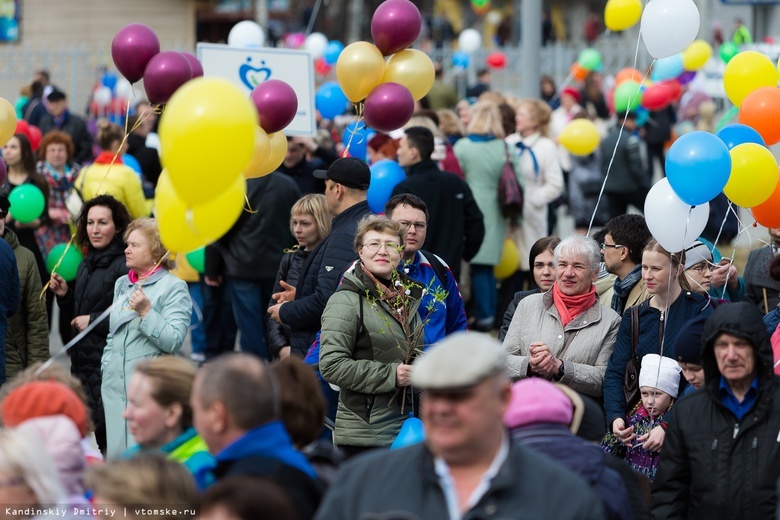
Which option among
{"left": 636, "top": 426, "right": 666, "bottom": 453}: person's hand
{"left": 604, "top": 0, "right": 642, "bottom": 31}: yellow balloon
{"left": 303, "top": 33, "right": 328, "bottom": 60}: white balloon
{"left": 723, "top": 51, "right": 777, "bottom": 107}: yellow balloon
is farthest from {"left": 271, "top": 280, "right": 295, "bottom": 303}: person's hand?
{"left": 303, "top": 33, "right": 328, "bottom": 60}: white balloon

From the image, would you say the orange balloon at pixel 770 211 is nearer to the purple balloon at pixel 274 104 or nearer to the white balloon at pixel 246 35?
the purple balloon at pixel 274 104

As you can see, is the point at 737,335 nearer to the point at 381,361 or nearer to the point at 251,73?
the point at 381,361

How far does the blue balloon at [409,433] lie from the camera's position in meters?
5.79

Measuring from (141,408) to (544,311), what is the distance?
262cm

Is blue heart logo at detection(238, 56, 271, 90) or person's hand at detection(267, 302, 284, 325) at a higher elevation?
blue heart logo at detection(238, 56, 271, 90)

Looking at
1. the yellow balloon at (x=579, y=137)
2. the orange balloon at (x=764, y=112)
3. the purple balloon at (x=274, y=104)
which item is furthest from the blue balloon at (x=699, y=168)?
the yellow balloon at (x=579, y=137)

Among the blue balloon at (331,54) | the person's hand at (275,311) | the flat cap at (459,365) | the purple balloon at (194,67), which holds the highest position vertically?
the blue balloon at (331,54)

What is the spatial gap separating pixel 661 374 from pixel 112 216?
341 centimetres

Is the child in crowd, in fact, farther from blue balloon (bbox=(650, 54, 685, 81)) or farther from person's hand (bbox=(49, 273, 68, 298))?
blue balloon (bbox=(650, 54, 685, 81))

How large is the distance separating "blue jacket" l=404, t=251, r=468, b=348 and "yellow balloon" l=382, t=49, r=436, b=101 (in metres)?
1.69

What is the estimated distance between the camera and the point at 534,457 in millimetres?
3658

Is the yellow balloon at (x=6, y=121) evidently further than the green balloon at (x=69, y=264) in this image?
No

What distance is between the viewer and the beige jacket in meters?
6.35

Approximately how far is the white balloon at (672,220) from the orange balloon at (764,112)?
964mm
